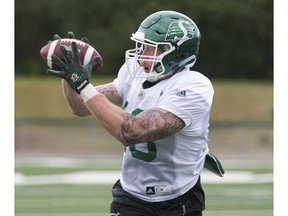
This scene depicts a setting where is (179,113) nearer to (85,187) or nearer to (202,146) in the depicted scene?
(202,146)

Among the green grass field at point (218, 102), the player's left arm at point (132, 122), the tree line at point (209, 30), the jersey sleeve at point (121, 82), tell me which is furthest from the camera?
the tree line at point (209, 30)

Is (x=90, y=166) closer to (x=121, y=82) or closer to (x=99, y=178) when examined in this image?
(x=99, y=178)

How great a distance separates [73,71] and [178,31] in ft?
2.01

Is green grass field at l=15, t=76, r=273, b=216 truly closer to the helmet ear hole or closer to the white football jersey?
the white football jersey

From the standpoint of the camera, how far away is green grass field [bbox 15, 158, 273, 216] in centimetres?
888

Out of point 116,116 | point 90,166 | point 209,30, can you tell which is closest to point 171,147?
point 116,116

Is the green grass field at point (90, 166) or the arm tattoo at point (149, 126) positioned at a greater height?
the arm tattoo at point (149, 126)

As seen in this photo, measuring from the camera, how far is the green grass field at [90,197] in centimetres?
888

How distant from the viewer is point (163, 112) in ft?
13.4

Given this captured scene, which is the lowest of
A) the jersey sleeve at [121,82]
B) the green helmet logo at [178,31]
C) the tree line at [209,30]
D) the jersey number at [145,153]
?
the jersey number at [145,153]

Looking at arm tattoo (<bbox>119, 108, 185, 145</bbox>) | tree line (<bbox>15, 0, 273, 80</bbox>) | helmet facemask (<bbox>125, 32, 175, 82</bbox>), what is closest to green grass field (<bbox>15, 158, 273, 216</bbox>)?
helmet facemask (<bbox>125, 32, 175, 82</bbox>)

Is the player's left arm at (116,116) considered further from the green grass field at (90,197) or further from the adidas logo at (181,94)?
the green grass field at (90,197)

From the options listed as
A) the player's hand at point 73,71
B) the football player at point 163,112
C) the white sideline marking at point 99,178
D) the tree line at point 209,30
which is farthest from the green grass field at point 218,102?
the player's hand at point 73,71

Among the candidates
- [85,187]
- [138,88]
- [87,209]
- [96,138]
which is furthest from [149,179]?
[96,138]
